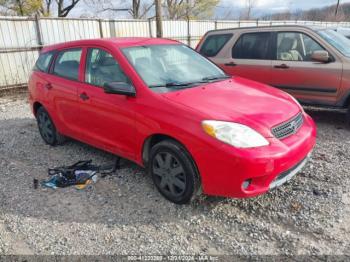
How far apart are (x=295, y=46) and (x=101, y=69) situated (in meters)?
3.63

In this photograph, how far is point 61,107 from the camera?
4.59 metres

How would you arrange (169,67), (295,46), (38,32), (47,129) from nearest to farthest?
(169,67) < (47,129) < (295,46) < (38,32)

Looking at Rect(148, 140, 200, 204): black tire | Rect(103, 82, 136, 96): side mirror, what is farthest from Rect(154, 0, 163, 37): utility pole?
Rect(148, 140, 200, 204): black tire

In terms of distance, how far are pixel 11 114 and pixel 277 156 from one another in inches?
270

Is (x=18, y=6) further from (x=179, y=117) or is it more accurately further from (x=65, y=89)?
(x=179, y=117)

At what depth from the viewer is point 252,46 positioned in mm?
6273

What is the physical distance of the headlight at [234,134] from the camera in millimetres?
2773

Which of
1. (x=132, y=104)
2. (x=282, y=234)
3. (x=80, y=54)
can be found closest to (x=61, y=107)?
(x=80, y=54)

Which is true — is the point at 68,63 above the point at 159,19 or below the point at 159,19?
below

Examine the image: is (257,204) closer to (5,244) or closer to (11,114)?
(5,244)

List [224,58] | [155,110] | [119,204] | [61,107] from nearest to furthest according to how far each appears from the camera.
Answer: [155,110], [119,204], [61,107], [224,58]

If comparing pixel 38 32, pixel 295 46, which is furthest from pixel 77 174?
pixel 38 32

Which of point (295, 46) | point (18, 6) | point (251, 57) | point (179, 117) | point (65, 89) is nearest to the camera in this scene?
point (179, 117)

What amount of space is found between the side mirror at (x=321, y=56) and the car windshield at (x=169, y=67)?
2036mm
